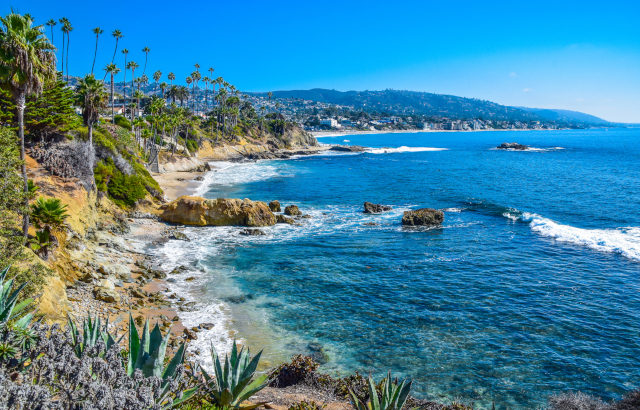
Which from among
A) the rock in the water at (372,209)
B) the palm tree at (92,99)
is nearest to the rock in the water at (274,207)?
the rock in the water at (372,209)

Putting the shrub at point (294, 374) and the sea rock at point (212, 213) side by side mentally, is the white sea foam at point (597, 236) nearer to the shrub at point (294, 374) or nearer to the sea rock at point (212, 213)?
the sea rock at point (212, 213)

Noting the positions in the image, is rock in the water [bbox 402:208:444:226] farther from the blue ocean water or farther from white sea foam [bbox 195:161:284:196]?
white sea foam [bbox 195:161:284:196]

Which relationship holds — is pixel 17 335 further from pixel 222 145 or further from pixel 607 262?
pixel 222 145

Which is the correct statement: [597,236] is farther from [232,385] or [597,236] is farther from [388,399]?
[232,385]

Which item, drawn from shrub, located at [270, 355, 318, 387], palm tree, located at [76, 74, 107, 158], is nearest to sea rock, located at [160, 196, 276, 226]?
palm tree, located at [76, 74, 107, 158]

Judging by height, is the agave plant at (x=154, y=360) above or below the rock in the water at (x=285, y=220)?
above

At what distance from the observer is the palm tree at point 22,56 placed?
1711cm

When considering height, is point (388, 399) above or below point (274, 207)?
below

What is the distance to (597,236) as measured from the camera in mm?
34094

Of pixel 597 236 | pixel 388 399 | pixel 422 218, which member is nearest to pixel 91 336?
pixel 388 399

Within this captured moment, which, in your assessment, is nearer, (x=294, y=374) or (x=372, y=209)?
(x=294, y=374)

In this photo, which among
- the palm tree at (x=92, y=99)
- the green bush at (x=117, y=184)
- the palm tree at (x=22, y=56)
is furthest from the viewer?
the green bush at (x=117, y=184)

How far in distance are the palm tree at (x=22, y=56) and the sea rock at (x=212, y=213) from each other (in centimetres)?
1792

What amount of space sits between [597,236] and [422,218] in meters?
14.4
